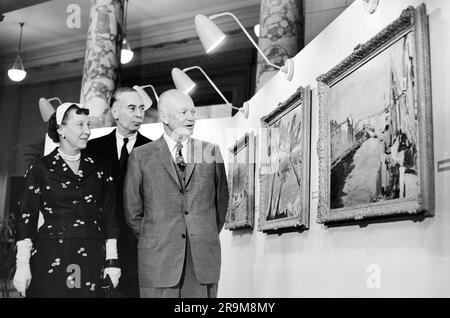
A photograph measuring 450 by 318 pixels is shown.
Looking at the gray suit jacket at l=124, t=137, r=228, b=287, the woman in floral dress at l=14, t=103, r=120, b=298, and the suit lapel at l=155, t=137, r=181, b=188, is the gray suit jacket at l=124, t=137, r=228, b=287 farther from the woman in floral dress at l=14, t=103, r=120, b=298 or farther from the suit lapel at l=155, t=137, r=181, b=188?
the woman in floral dress at l=14, t=103, r=120, b=298

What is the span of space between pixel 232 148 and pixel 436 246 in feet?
4.11

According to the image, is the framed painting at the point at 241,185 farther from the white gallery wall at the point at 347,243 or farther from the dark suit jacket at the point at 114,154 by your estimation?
the dark suit jacket at the point at 114,154

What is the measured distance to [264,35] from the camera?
338cm

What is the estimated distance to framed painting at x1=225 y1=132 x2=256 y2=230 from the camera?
291 centimetres

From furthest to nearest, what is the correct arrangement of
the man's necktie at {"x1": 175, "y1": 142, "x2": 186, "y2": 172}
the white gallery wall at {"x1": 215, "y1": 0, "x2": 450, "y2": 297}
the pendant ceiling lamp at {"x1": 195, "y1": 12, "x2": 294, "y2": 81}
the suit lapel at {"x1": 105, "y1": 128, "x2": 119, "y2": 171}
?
the pendant ceiling lamp at {"x1": 195, "y1": 12, "x2": 294, "y2": 81}
the suit lapel at {"x1": 105, "y1": 128, "x2": 119, "y2": 171}
the man's necktie at {"x1": 175, "y1": 142, "x2": 186, "y2": 172}
the white gallery wall at {"x1": 215, "y1": 0, "x2": 450, "y2": 297}

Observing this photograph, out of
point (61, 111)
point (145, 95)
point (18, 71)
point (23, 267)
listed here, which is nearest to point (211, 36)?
point (145, 95)

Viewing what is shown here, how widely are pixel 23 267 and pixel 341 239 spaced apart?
5.43 feet

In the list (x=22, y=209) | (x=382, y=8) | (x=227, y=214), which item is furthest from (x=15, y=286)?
(x=382, y=8)

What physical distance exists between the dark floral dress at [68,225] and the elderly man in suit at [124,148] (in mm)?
48

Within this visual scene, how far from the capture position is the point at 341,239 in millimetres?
2613

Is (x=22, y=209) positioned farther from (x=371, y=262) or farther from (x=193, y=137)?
(x=371, y=262)

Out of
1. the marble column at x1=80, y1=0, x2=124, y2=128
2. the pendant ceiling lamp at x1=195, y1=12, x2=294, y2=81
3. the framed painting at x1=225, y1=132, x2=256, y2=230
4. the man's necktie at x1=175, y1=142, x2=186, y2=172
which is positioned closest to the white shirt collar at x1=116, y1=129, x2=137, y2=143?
the marble column at x1=80, y1=0, x2=124, y2=128

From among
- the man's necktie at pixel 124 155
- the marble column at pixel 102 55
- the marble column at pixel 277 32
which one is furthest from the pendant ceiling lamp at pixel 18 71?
the marble column at pixel 277 32

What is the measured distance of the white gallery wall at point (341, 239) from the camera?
6.68ft
